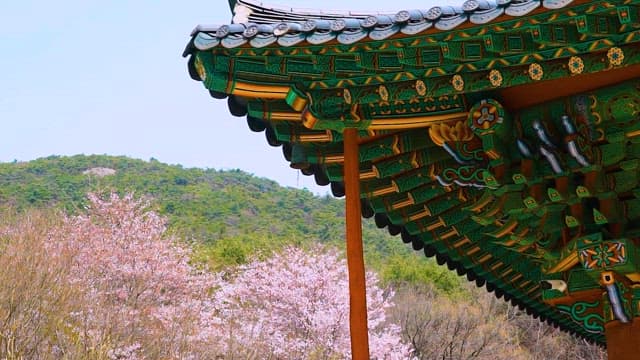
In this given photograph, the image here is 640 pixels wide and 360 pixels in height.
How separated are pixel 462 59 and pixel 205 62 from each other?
938 mm

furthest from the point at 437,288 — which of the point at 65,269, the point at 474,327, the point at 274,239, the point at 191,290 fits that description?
the point at 65,269

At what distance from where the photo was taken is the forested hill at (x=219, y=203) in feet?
95.7

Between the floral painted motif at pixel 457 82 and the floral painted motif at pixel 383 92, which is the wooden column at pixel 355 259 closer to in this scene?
the floral painted motif at pixel 383 92

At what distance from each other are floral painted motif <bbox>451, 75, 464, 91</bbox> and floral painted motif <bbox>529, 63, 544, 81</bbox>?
0.87 ft

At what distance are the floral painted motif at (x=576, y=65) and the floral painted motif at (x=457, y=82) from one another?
0.41 metres

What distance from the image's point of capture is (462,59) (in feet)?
10.4

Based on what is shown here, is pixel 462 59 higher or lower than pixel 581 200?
higher

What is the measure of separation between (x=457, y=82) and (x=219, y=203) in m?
35.7

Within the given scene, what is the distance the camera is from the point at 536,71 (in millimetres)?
3219

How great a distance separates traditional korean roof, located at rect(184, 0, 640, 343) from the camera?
3.01m

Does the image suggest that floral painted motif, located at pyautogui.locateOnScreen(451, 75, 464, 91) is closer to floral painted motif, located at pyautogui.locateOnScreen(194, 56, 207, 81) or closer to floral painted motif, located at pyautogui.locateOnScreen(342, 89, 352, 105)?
floral painted motif, located at pyautogui.locateOnScreen(342, 89, 352, 105)

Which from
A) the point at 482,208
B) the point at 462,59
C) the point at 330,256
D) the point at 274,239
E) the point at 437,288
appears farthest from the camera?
the point at 274,239

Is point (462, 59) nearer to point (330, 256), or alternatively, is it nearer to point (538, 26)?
point (538, 26)

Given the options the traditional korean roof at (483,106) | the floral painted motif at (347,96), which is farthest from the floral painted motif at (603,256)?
the floral painted motif at (347,96)
